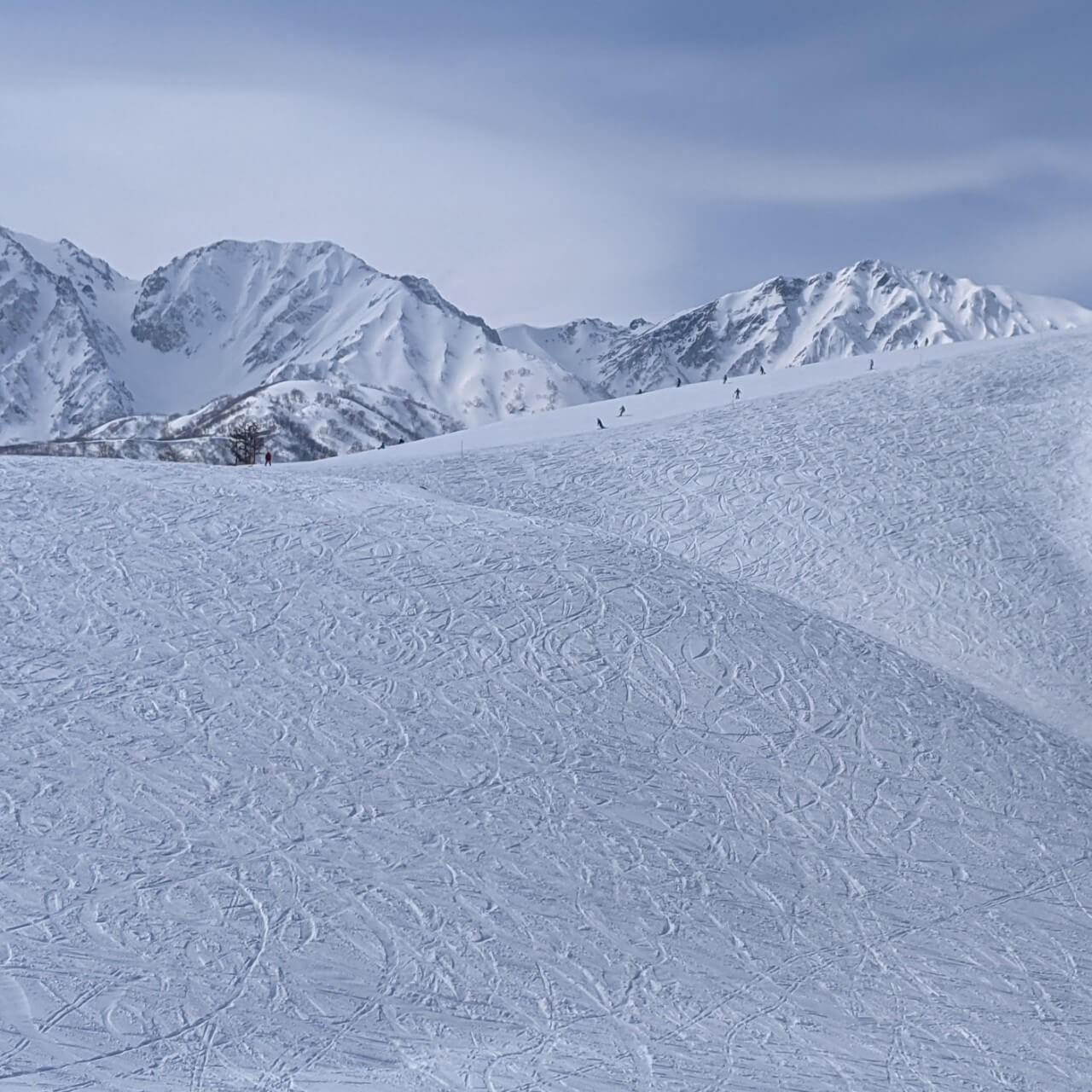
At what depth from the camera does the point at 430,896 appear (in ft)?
62.3

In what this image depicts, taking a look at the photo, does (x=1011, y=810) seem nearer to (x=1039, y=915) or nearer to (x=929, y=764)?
(x=929, y=764)

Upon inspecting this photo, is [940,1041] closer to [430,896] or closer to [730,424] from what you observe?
[430,896]

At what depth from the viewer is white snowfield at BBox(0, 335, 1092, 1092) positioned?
54.0 ft

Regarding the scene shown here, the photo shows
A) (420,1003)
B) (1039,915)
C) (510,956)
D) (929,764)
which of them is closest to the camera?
(420,1003)

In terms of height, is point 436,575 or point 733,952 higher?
point 436,575

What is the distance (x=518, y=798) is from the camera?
21.7 metres

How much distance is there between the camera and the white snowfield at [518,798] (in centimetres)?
1645

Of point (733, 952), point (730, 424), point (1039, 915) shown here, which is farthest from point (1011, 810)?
point (730, 424)

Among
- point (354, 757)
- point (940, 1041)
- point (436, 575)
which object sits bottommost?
point (940, 1041)

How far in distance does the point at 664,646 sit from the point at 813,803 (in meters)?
5.42

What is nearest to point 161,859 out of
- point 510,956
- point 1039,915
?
point 510,956

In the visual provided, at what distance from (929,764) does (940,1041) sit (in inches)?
328

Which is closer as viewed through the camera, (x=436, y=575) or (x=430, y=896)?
(x=430, y=896)

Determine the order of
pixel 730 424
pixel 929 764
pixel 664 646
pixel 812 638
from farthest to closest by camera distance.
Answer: pixel 730 424 → pixel 812 638 → pixel 664 646 → pixel 929 764
